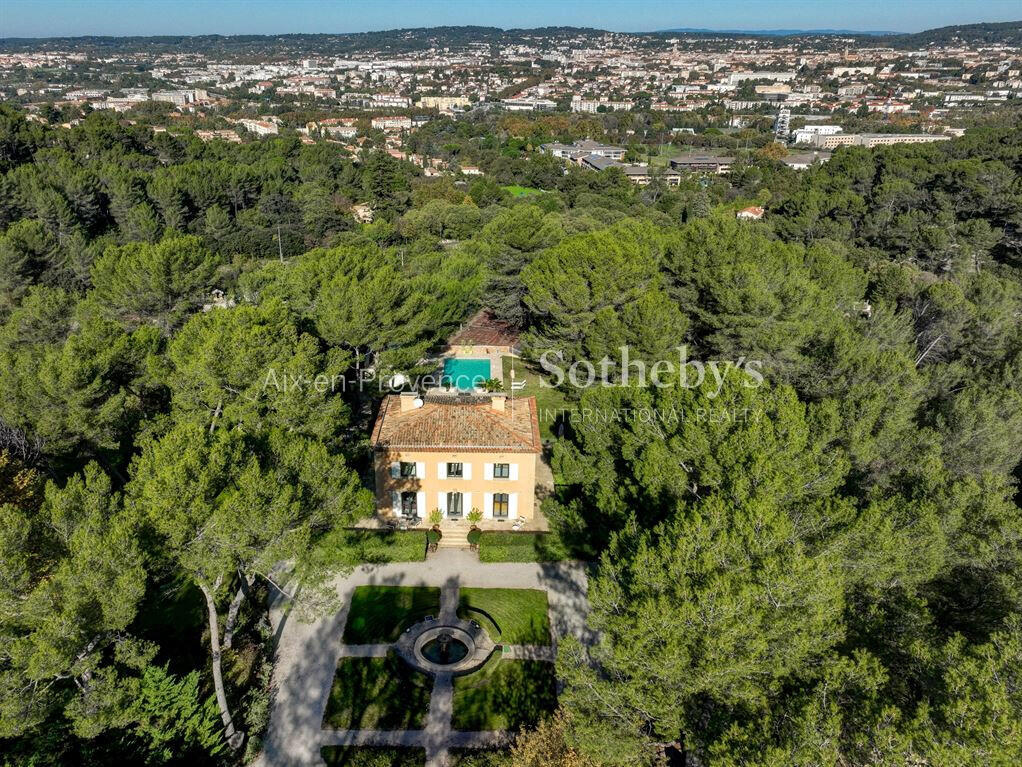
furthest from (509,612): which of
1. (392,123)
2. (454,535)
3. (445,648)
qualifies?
(392,123)

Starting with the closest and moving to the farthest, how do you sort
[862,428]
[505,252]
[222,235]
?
1. [862,428]
2. [505,252]
3. [222,235]

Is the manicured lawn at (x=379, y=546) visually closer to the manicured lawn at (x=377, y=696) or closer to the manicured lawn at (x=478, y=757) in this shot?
the manicured lawn at (x=377, y=696)

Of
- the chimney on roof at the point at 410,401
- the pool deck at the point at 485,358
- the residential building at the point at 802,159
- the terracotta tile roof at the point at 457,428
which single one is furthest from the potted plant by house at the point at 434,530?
the residential building at the point at 802,159

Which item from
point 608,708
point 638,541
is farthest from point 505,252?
point 608,708

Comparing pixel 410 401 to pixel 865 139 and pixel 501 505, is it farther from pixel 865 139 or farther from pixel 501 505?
pixel 865 139

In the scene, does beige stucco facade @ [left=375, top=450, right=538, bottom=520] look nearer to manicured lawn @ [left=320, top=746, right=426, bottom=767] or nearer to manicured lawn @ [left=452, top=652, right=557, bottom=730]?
manicured lawn @ [left=452, top=652, right=557, bottom=730]

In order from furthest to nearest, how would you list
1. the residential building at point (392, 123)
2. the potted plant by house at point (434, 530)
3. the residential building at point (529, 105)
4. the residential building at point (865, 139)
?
the residential building at point (529, 105), the residential building at point (392, 123), the residential building at point (865, 139), the potted plant by house at point (434, 530)

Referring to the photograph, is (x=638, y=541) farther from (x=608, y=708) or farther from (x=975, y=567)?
(x=975, y=567)
